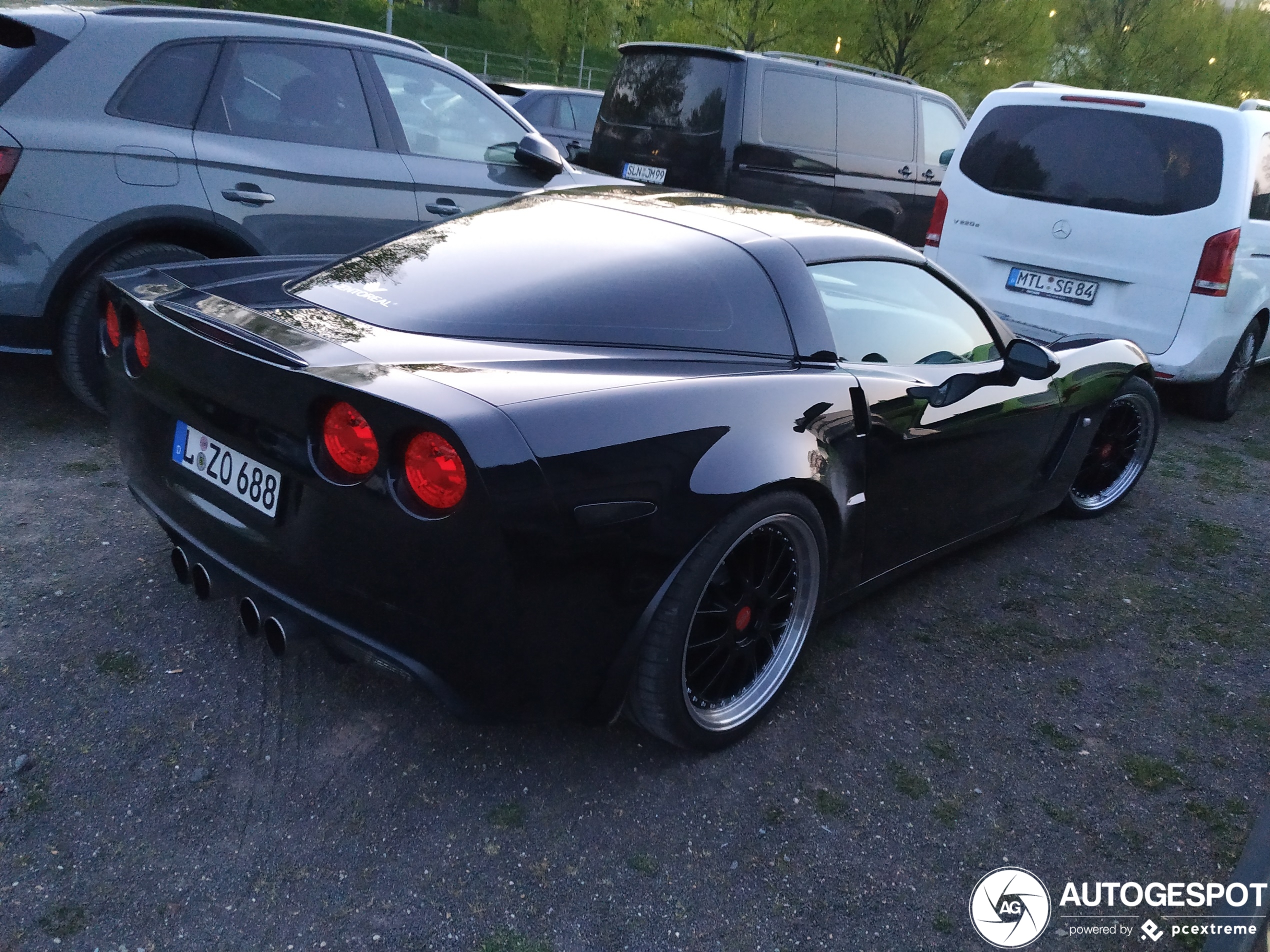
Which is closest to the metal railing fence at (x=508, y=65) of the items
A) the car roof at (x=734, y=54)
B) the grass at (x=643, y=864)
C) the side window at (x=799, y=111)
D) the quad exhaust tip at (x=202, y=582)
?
the car roof at (x=734, y=54)

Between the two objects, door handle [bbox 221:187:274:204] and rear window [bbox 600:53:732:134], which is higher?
rear window [bbox 600:53:732:134]

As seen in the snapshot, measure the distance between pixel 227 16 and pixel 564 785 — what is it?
12.1 feet

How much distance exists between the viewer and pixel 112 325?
2715 mm

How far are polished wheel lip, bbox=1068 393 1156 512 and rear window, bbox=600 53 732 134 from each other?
3.98 meters

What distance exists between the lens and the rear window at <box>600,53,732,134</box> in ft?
24.3

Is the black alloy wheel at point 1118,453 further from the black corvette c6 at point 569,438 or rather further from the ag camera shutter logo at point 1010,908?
the ag camera shutter logo at point 1010,908

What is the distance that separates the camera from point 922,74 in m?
19.5

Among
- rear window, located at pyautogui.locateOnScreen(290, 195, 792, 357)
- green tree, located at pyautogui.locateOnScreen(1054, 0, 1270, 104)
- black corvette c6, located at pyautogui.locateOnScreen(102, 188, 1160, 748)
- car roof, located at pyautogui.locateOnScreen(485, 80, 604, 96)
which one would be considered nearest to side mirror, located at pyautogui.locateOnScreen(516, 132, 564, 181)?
black corvette c6, located at pyautogui.locateOnScreen(102, 188, 1160, 748)

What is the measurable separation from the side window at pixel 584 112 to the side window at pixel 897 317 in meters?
8.38

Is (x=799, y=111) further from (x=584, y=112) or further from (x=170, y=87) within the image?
(x=170, y=87)

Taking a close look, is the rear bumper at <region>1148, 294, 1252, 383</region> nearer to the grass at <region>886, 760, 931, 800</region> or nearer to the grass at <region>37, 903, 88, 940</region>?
the grass at <region>886, 760, 931, 800</region>

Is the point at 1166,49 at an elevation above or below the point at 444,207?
above

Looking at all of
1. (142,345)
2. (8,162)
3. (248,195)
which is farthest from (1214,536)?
(8,162)

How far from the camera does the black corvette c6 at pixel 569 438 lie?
6.59ft
